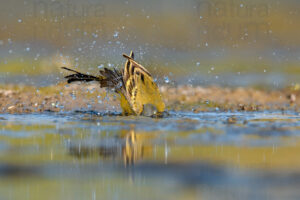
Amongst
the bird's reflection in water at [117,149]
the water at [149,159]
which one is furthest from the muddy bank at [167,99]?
the bird's reflection in water at [117,149]

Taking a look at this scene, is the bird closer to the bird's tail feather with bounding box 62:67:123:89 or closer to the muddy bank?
the bird's tail feather with bounding box 62:67:123:89

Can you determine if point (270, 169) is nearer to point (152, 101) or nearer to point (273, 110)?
point (152, 101)

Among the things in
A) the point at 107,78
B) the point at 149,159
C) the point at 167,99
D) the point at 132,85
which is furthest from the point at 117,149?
the point at 167,99

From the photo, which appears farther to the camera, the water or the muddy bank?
the muddy bank

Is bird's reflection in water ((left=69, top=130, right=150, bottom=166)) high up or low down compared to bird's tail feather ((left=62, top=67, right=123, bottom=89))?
down

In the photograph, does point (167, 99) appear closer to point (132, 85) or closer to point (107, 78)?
point (107, 78)

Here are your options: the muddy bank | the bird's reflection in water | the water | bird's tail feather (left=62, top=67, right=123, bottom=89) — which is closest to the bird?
bird's tail feather (left=62, top=67, right=123, bottom=89)

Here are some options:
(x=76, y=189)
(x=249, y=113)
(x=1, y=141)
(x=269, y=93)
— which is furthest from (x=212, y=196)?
(x=269, y=93)

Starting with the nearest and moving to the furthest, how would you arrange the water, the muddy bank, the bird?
the water → the bird → the muddy bank
